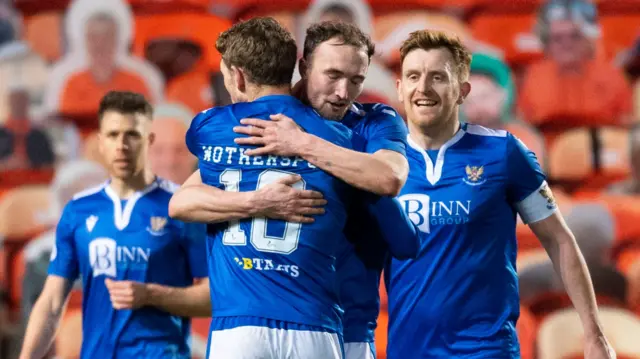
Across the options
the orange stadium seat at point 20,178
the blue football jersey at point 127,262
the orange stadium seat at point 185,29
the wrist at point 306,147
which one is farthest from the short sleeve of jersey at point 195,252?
the orange stadium seat at point 185,29

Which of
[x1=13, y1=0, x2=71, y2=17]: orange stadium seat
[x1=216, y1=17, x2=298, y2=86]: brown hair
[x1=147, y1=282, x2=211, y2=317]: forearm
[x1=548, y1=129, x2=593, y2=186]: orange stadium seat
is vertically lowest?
[x1=147, y1=282, x2=211, y2=317]: forearm

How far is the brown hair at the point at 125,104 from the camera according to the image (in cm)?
402

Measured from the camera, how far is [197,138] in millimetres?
2609

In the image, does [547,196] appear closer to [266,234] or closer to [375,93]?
[266,234]

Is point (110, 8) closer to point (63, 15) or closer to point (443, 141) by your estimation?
point (63, 15)

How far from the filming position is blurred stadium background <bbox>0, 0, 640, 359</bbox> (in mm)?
6766

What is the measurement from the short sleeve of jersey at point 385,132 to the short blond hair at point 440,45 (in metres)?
0.63

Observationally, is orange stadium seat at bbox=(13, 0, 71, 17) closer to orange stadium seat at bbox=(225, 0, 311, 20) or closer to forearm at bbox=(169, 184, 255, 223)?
orange stadium seat at bbox=(225, 0, 311, 20)

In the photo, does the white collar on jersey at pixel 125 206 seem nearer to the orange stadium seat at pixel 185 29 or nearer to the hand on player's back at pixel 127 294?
the hand on player's back at pixel 127 294

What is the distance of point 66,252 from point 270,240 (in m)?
1.72

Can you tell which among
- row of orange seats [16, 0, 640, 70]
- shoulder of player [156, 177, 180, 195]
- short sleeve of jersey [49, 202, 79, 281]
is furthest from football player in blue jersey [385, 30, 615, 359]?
row of orange seats [16, 0, 640, 70]

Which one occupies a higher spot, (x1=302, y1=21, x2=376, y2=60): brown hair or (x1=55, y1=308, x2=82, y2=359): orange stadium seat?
(x1=302, y1=21, x2=376, y2=60): brown hair

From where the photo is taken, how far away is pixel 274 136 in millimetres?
→ 2473

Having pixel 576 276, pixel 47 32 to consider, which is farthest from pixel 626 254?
pixel 47 32
